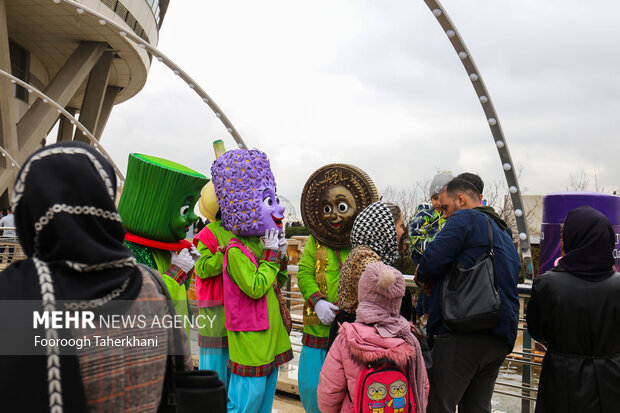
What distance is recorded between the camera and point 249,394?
3.27 meters

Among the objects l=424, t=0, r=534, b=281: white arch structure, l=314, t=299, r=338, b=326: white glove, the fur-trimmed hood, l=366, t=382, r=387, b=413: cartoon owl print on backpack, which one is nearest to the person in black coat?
l=424, t=0, r=534, b=281: white arch structure

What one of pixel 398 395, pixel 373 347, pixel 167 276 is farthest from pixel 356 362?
pixel 167 276

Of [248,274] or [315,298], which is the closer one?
[248,274]

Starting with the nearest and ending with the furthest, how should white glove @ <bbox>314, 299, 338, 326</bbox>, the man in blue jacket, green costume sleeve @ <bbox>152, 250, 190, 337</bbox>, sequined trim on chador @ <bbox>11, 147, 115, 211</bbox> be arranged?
1. sequined trim on chador @ <bbox>11, 147, 115, 211</bbox>
2. green costume sleeve @ <bbox>152, 250, 190, 337</bbox>
3. the man in blue jacket
4. white glove @ <bbox>314, 299, 338, 326</bbox>

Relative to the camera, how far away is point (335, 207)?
12.7 ft

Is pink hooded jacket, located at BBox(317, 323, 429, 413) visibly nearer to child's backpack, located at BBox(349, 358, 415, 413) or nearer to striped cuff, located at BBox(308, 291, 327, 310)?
child's backpack, located at BBox(349, 358, 415, 413)

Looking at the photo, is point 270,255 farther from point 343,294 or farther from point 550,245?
point 550,245

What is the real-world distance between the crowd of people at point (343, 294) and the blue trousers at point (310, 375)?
1cm

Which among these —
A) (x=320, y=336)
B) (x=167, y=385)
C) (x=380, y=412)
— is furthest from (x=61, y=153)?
(x=320, y=336)

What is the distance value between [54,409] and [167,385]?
0.37m

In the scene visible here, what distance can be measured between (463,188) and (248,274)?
1.50 m

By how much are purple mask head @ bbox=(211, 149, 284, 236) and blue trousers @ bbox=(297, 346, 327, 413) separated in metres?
0.92

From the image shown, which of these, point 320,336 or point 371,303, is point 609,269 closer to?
point 371,303

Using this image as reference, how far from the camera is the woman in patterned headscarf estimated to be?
311 centimetres
